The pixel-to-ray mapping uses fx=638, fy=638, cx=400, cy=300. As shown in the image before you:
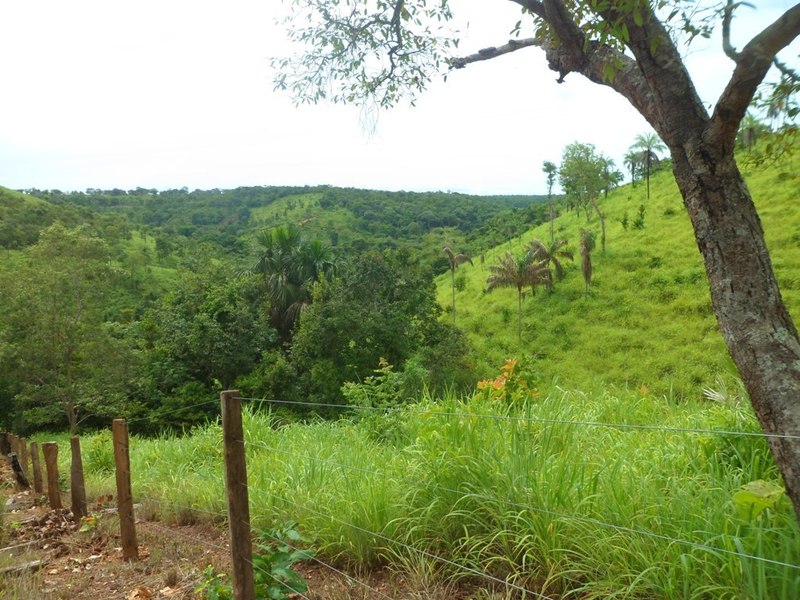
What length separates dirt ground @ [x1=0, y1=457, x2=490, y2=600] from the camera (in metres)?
3.46

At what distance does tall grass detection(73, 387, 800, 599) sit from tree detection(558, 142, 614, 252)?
4299 cm

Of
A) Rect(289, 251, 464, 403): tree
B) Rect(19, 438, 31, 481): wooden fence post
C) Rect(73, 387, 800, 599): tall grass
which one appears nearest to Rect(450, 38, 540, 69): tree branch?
Rect(73, 387, 800, 599): tall grass

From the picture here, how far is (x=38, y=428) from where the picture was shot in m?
32.1

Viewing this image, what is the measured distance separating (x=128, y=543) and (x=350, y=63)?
408cm

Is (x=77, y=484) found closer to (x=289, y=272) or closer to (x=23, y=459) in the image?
(x=23, y=459)

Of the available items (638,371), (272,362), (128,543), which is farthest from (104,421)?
(128,543)

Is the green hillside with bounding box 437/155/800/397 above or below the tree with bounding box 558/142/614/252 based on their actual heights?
below

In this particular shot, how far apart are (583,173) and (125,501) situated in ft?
154

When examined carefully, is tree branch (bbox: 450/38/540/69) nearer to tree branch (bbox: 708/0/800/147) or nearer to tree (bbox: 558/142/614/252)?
tree branch (bbox: 708/0/800/147)

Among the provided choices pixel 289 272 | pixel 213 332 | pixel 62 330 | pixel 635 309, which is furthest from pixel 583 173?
pixel 62 330

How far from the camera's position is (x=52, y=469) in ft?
22.0

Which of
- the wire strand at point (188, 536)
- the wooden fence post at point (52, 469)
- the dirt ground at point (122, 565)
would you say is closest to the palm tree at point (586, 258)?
the wooden fence post at point (52, 469)

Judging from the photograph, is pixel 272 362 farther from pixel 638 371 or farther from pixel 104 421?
pixel 638 371

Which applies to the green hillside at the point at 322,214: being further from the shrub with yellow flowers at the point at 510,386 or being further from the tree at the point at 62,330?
the shrub with yellow flowers at the point at 510,386
